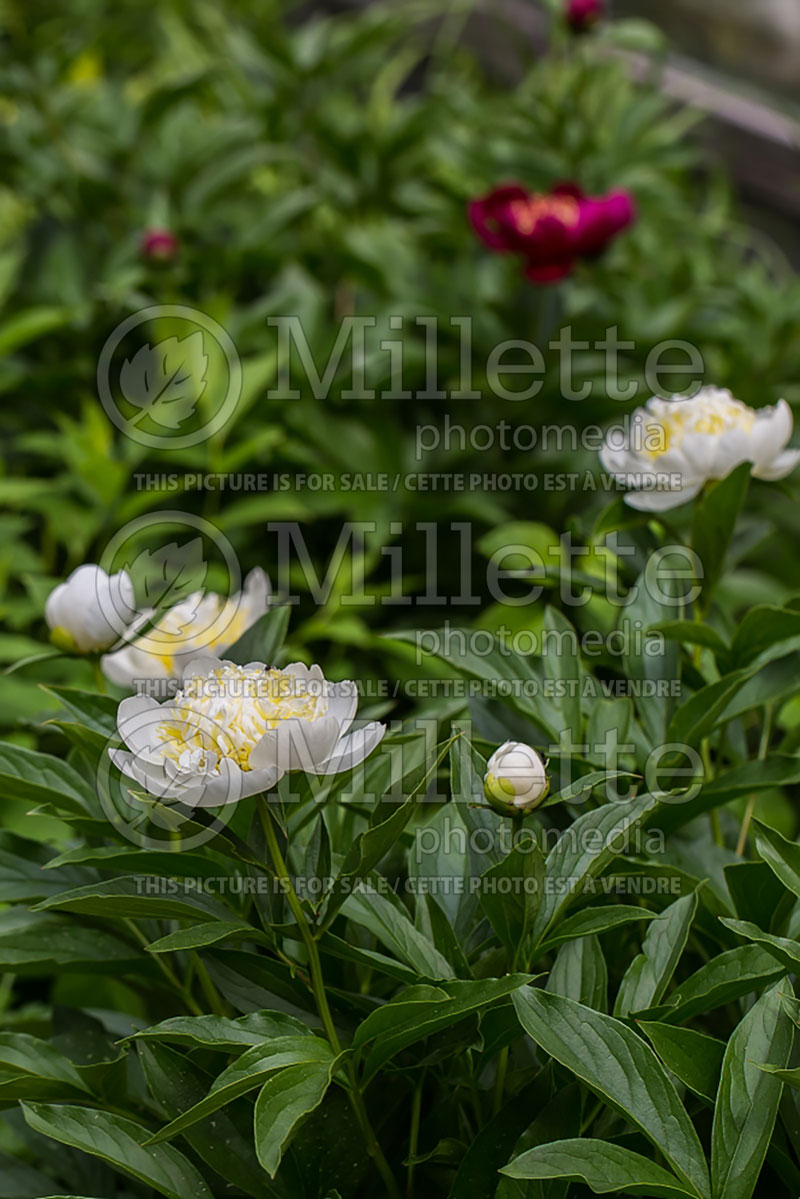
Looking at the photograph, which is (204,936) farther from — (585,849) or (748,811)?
(748,811)

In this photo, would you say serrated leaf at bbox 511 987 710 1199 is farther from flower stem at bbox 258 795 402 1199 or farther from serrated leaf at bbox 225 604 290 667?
serrated leaf at bbox 225 604 290 667

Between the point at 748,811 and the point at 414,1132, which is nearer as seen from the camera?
the point at 414,1132

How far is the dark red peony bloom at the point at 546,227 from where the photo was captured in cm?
144

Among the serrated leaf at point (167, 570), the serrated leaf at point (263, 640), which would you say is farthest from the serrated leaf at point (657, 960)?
the serrated leaf at point (167, 570)

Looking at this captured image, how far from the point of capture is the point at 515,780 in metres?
0.54

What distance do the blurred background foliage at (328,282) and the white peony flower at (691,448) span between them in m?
0.28

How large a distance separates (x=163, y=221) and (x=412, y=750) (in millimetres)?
1169

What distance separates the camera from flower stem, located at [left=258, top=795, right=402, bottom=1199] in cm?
52

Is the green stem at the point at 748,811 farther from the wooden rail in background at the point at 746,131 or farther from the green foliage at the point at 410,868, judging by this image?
the wooden rail in background at the point at 746,131

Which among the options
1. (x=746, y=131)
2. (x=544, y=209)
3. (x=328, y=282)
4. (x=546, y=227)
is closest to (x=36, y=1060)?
(x=546, y=227)

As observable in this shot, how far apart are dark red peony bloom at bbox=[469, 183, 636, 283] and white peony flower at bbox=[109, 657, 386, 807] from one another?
1009 millimetres

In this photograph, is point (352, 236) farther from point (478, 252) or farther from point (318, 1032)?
point (318, 1032)

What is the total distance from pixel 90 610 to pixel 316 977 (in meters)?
0.25

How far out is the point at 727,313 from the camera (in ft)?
5.67
